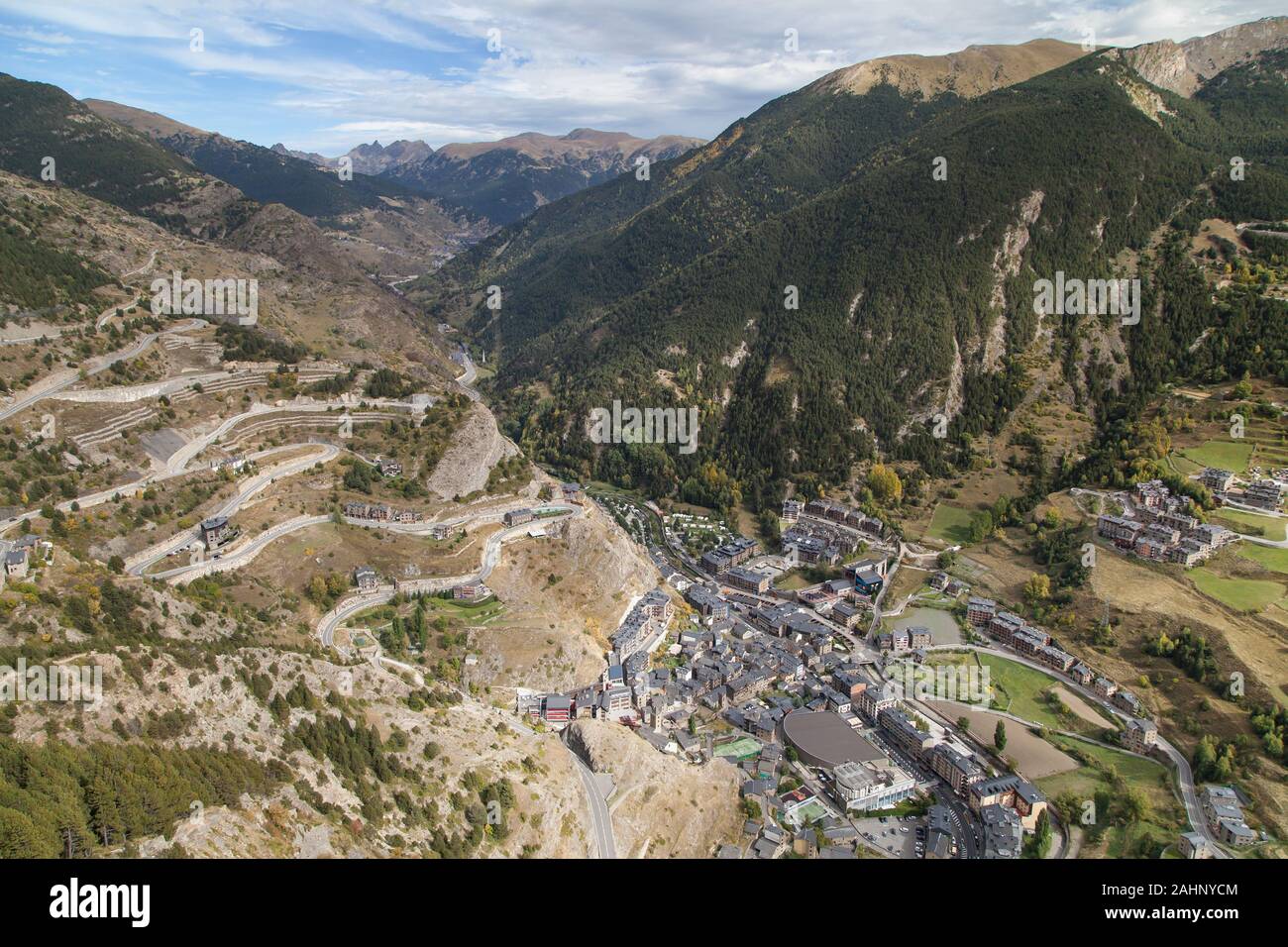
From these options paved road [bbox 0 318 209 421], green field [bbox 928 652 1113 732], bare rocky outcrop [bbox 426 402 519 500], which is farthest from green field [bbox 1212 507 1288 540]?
paved road [bbox 0 318 209 421]

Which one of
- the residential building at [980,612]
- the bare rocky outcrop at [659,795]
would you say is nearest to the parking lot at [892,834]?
the bare rocky outcrop at [659,795]

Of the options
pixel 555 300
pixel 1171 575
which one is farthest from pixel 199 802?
pixel 555 300

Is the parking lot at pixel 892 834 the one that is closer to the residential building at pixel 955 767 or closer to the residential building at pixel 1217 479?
the residential building at pixel 955 767

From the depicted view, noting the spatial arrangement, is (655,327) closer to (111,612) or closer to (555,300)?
(555,300)

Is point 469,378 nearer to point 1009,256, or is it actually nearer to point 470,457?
point 470,457
